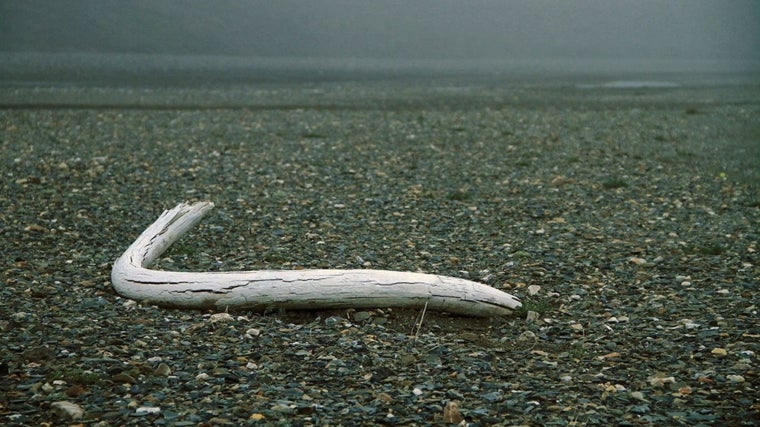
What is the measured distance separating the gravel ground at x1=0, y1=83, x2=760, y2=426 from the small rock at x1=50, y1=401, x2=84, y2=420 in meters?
0.01

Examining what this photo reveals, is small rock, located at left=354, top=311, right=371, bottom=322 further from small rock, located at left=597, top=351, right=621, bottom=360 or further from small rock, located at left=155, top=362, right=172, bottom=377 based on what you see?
small rock, located at left=597, top=351, right=621, bottom=360

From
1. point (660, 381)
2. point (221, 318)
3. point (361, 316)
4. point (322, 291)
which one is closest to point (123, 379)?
point (221, 318)

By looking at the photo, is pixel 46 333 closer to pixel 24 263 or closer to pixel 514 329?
pixel 24 263

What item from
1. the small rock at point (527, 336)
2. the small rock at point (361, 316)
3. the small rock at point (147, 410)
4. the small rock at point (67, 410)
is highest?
the small rock at point (67, 410)

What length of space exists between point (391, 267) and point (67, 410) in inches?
192

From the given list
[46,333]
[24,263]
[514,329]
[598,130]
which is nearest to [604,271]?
[514,329]

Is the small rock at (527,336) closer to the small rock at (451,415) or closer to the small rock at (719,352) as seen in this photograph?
the small rock at (719,352)

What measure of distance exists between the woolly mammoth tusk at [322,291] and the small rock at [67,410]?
2254 mm

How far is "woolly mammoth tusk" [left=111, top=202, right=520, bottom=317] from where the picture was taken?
7.72m

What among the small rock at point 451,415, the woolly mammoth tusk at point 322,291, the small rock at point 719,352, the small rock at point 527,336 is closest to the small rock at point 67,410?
the woolly mammoth tusk at point 322,291

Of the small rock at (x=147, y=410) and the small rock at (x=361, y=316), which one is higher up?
the small rock at (x=147, y=410)

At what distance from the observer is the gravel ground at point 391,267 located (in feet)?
19.7

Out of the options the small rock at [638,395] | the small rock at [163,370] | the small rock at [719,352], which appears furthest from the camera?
the small rock at [719,352]

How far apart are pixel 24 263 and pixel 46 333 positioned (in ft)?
9.07
